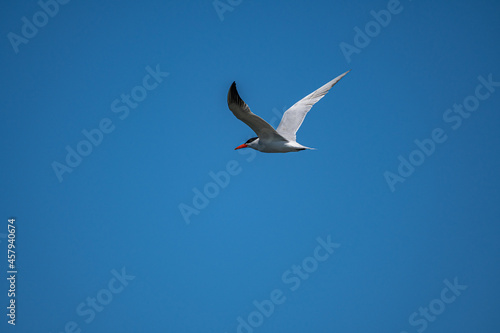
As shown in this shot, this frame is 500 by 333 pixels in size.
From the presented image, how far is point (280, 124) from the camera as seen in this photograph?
16.3 m

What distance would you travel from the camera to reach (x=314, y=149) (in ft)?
44.4

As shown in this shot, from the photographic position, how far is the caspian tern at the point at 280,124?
13.3 m

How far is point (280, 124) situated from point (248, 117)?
108 inches

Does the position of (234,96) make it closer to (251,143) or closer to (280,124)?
(251,143)

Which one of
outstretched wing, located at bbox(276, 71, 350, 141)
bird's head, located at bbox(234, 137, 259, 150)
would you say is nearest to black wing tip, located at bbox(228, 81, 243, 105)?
bird's head, located at bbox(234, 137, 259, 150)

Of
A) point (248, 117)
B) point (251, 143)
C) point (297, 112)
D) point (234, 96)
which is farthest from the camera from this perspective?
point (297, 112)

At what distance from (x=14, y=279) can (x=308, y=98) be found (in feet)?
38.1

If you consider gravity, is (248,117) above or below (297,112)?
above

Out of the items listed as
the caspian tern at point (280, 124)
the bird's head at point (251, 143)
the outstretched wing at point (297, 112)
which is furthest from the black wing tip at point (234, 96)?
the outstretched wing at point (297, 112)

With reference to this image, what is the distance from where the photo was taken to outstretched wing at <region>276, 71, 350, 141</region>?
16.1 meters

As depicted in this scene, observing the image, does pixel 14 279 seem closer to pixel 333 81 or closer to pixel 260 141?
pixel 260 141

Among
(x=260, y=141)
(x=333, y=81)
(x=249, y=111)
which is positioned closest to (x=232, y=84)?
(x=249, y=111)

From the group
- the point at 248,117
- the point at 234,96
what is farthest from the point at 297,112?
the point at 234,96

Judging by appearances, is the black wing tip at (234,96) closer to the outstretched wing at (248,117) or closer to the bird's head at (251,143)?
the outstretched wing at (248,117)
